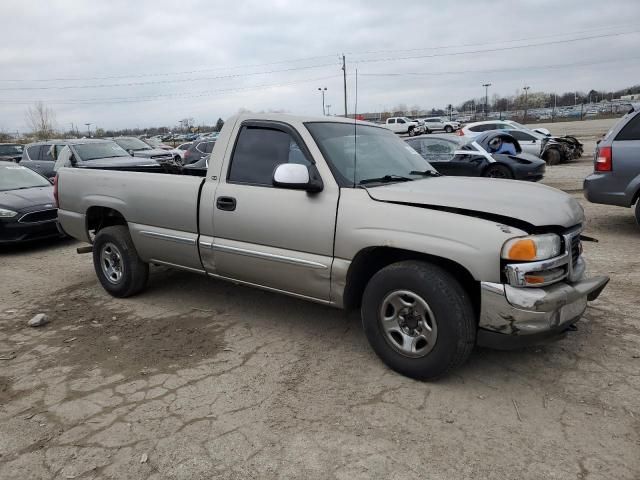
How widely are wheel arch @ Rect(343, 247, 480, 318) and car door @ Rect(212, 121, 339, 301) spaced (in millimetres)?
185

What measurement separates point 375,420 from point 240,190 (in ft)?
7.13

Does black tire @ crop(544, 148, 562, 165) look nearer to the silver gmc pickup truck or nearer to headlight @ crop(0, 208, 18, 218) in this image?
the silver gmc pickup truck

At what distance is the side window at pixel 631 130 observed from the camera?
23.1 ft

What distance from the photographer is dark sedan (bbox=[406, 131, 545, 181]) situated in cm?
1209

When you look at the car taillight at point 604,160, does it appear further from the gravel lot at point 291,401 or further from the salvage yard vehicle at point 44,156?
the salvage yard vehicle at point 44,156

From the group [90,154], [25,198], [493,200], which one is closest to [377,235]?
[493,200]

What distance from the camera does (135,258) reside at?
5.29 metres

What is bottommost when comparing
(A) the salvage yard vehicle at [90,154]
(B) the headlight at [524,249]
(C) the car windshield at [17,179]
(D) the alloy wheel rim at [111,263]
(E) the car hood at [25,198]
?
(D) the alloy wheel rim at [111,263]

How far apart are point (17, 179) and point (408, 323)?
878cm

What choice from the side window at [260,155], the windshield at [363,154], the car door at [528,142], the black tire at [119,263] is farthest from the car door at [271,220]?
the car door at [528,142]

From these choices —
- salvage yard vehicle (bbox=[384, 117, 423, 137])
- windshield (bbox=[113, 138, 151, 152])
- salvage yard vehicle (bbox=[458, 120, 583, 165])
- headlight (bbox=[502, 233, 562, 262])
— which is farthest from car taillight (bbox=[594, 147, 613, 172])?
salvage yard vehicle (bbox=[384, 117, 423, 137])

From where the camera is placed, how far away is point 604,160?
7191 millimetres

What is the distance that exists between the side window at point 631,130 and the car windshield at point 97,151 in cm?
1123

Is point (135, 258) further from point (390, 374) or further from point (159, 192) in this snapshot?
point (390, 374)
